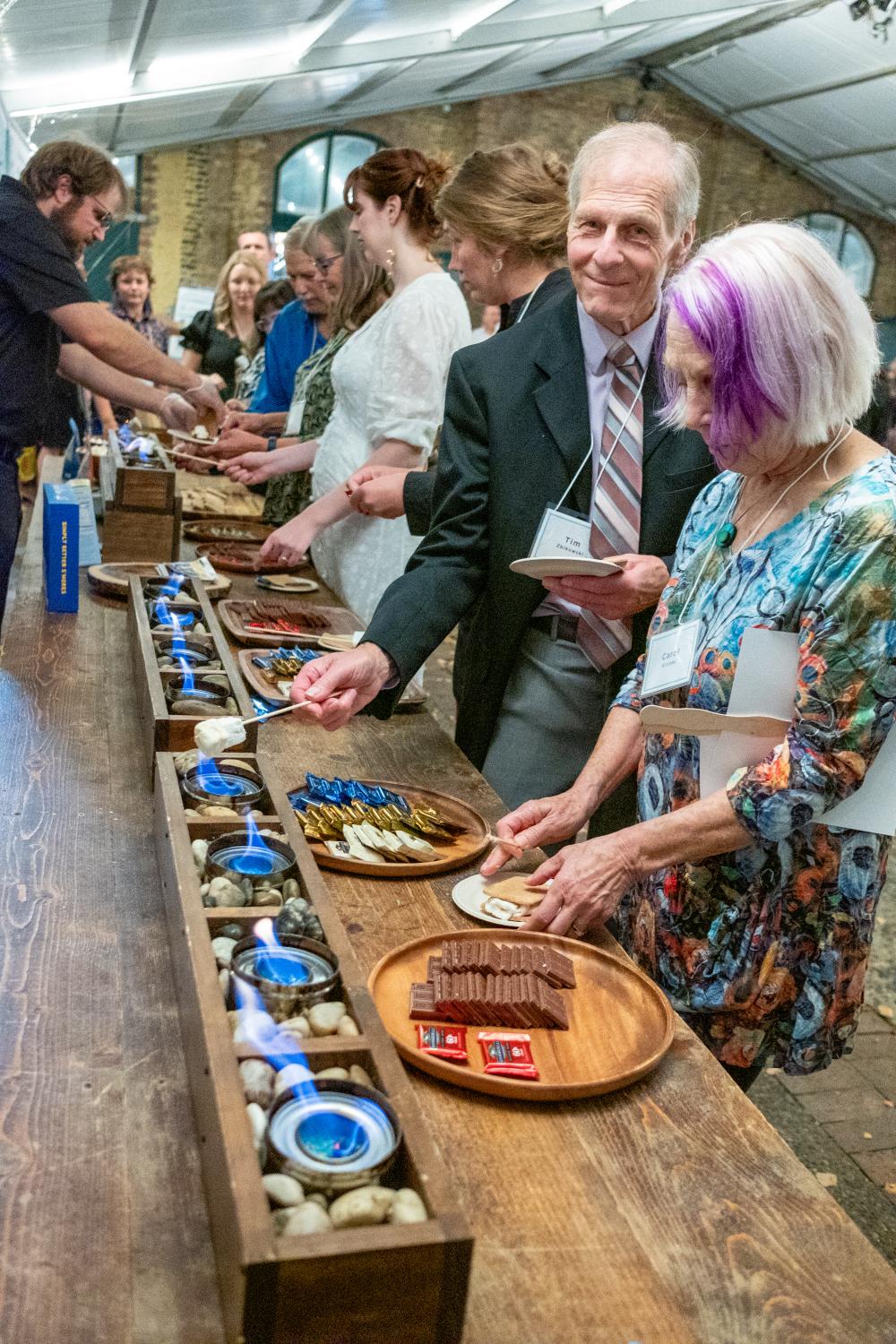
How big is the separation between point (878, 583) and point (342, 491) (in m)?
1.94

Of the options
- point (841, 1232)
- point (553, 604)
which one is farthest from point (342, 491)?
point (841, 1232)

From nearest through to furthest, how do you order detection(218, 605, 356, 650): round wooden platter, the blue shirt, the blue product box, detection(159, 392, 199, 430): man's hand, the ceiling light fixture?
1. detection(218, 605, 356, 650): round wooden platter
2. the blue product box
3. detection(159, 392, 199, 430): man's hand
4. the blue shirt
5. the ceiling light fixture

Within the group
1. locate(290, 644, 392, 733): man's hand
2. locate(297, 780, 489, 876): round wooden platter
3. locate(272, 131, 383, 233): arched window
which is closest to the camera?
locate(297, 780, 489, 876): round wooden platter

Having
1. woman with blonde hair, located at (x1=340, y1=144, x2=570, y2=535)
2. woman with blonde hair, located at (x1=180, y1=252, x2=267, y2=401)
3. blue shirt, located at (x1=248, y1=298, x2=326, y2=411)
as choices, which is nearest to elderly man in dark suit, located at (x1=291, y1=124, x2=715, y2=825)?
woman with blonde hair, located at (x1=340, y1=144, x2=570, y2=535)

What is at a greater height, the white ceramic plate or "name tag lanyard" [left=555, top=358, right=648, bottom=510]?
"name tag lanyard" [left=555, top=358, right=648, bottom=510]

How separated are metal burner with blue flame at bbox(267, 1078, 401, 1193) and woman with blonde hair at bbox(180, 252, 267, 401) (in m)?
6.78

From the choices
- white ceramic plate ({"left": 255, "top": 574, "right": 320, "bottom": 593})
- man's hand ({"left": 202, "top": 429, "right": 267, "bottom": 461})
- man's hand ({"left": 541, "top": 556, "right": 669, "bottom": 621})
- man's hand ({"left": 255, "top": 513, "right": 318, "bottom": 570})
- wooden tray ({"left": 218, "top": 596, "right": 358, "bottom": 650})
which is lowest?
white ceramic plate ({"left": 255, "top": 574, "right": 320, "bottom": 593})

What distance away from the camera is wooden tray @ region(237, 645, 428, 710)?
7.60ft

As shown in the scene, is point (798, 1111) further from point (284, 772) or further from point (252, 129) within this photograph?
point (252, 129)

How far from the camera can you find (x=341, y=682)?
77.4 inches

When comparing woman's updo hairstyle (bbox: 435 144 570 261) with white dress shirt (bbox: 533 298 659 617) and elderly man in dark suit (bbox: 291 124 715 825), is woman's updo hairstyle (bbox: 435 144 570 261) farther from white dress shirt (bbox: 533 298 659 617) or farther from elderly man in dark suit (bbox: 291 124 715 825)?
white dress shirt (bbox: 533 298 659 617)

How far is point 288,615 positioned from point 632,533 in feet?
3.35

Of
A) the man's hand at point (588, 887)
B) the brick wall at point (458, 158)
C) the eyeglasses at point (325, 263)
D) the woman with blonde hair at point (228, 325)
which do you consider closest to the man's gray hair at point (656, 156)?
the man's hand at point (588, 887)

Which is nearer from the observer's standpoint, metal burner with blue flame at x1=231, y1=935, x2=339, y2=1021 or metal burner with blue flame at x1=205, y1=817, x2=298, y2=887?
metal burner with blue flame at x1=231, y1=935, x2=339, y2=1021
